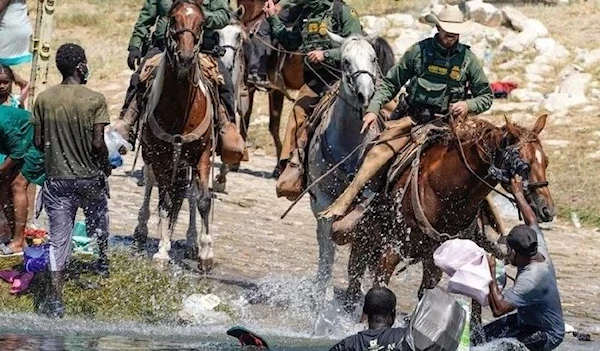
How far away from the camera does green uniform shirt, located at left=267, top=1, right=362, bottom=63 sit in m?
13.5

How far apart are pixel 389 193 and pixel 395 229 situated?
32 cm

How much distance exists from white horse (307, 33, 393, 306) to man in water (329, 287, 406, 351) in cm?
395

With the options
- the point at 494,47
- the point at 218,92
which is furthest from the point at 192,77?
the point at 494,47

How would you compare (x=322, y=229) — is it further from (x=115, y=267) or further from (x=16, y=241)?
(x=16, y=241)

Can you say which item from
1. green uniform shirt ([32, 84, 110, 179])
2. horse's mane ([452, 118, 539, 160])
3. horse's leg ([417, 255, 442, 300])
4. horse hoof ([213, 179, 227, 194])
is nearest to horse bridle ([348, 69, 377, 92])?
horse's mane ([452, 118, 539, 160])

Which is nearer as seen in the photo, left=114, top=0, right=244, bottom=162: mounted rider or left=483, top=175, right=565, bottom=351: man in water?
left=483, top=175, right=565, bottom=351: man in water

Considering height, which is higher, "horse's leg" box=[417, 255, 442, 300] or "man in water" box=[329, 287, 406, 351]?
"man in water" box=[329, 287, 406, 351]

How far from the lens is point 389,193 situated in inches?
438

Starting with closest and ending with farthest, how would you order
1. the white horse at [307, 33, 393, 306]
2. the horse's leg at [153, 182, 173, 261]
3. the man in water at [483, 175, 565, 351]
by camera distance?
the man in water at [483, 175, 565, 351]
the white horse at [307, 33, 393, 306]
the horse's leg at [153, 182, 173, 261]

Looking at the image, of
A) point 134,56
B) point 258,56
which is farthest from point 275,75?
point 134,56

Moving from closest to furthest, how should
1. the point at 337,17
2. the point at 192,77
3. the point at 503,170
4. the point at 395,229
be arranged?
the point at 503,170
the point at 395,229
the point at 192,77
the point at 337,17

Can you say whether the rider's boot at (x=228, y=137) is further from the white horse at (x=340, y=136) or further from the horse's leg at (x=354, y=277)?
the horse's leg at (x=354, y=277)

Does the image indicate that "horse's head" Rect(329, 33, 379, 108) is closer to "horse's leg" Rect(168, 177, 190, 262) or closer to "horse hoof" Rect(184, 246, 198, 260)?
"horse's leg" Rect(168, 177, 190, 262)

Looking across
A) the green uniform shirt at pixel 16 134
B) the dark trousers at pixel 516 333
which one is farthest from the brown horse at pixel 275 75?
the dark trousers at pixel 516 333
